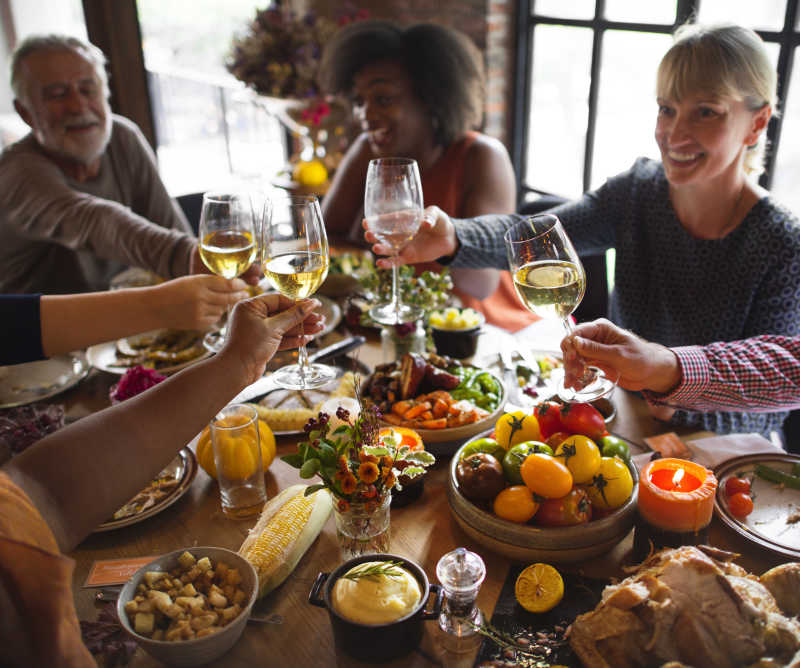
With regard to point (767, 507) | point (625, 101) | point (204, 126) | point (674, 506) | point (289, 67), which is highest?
point (289, 67)

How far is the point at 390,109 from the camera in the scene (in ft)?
8.68

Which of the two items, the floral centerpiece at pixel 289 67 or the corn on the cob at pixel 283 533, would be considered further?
the floral centerpiece at pixel 289 67

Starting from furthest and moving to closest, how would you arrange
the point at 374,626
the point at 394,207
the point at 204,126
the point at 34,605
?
the point at 204,126, the point at 394,207, the point at 374,626, the point at 34,605

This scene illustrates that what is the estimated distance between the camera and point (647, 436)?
1.35 meters

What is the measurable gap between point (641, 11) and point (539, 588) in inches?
108

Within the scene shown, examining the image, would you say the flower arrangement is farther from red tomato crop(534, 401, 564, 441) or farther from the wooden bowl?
red tomato crop(534, 401, 564, 441)

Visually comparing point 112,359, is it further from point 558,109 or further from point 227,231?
point 558,109

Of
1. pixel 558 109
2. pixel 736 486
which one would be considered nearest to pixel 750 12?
pixel 558 109

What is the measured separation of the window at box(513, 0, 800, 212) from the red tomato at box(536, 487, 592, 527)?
2.01 m

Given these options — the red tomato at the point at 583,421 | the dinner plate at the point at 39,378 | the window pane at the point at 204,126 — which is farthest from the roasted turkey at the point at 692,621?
the window pane at the point at 204,126

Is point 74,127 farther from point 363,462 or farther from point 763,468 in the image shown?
point 763,468

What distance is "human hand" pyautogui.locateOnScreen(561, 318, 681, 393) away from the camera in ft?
3.79

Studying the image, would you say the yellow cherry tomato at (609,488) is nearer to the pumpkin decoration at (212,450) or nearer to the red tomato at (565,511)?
the red tomato at (565,511)

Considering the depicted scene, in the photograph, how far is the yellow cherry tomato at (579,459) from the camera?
3.36ft
